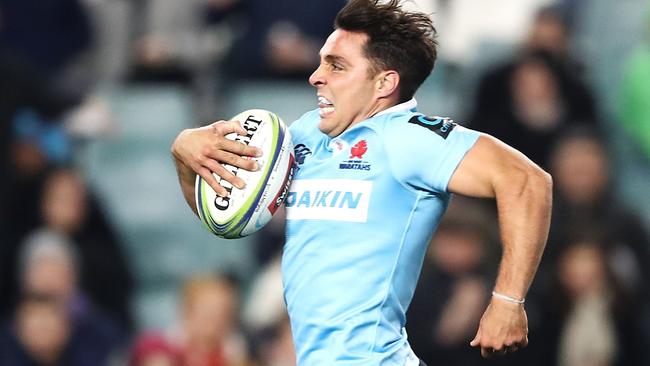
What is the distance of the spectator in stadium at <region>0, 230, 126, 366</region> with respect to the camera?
777 cm

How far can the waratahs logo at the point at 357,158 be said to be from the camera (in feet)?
13.8

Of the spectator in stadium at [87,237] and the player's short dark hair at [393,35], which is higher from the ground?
the player's short dark hair at [393,35]

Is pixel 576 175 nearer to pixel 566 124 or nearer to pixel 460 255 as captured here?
pixel 566 124

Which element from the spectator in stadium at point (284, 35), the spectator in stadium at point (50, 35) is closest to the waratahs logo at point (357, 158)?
the spectator in stadium at point (284, 35)

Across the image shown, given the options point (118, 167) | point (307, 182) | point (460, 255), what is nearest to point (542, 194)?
point (307, 182)

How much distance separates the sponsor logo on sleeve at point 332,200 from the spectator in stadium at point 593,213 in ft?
13.3

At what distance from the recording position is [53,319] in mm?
7816

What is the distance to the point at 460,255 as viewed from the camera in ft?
25.7

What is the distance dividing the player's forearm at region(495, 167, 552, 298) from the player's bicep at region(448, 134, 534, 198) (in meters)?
0.03

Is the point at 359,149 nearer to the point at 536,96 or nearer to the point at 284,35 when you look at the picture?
the point at 536,96

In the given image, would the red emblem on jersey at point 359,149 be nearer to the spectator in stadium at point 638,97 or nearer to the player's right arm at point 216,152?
the player's right arm at point 216,152

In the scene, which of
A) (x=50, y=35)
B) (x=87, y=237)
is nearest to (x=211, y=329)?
(x=87, y=237)

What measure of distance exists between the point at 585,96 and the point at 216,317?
294 centimetres

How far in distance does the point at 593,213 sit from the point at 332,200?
4.36m
